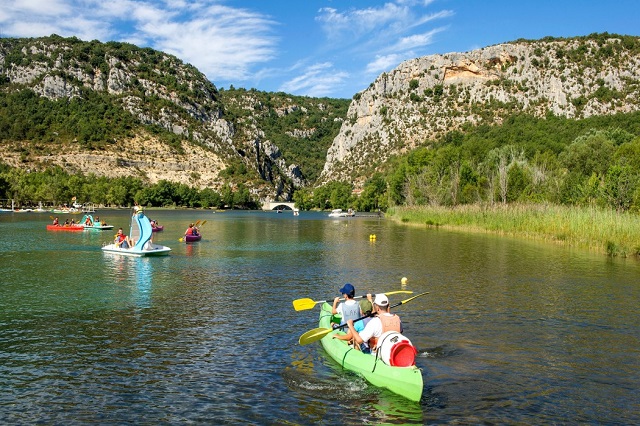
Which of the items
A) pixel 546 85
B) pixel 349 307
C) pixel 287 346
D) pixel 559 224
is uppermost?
pixel 546 85

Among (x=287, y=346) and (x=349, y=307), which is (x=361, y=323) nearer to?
(x=349, y=307)

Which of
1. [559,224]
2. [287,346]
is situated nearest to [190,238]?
[559,224]

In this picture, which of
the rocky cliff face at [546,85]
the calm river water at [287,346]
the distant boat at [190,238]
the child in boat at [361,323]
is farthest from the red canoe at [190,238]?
the rocky cliff face at [546,85]

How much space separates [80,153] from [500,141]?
142 meters

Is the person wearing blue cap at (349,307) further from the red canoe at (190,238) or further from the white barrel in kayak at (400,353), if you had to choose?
the red canoe at (190,238)

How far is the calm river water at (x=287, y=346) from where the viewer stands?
38.7 ft

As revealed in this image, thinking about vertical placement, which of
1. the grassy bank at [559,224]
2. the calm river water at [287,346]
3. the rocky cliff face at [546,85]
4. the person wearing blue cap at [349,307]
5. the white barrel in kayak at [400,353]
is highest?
the rocky cliff face at [546,85]

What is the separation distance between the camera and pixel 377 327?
554 inches

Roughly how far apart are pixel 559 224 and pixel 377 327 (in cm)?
3902

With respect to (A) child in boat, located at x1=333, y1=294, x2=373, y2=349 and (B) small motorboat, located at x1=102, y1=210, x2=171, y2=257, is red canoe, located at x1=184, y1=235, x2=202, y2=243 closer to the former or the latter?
(B) small motorboat, located at x1=102, y1=210, x2=171, y2=257

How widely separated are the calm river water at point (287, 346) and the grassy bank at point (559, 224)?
5.52 meters

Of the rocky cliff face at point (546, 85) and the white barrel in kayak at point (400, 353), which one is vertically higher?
the rocky cliff face at point (546, 85)

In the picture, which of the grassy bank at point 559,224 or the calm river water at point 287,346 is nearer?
the calm river water at point 287,346

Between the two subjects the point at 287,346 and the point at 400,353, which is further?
the point at 287,346
